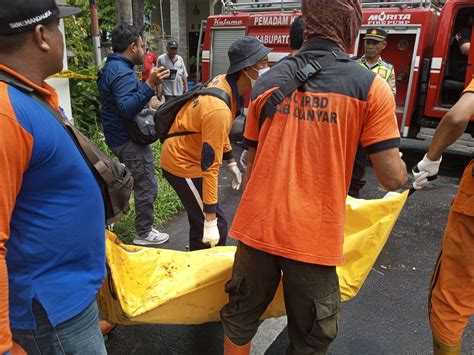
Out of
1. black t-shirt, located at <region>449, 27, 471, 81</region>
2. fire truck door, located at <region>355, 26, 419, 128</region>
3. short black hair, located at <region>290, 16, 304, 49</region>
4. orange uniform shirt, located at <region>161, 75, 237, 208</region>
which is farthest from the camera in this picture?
fire truck door, located at <region>355, 26, 419, 128</region>

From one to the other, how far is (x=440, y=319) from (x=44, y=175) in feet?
6.37

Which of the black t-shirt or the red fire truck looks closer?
the red fire truck

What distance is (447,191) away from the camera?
5555mm

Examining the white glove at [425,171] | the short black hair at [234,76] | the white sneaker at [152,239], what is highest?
the short black hair at [234,76]

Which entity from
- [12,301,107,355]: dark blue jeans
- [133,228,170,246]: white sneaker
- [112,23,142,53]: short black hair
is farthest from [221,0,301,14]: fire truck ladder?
[12,301,107,355]: dark blue jeans

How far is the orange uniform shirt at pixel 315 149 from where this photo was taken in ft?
5.14

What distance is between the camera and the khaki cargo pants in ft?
5.54

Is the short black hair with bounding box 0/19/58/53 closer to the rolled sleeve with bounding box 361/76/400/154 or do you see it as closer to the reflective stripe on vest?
the rolled sleeve with bounding box 361/76/400/154

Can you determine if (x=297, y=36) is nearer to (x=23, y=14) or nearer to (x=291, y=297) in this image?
(x=291, y=297)

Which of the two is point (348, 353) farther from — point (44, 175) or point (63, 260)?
point (44, 175)

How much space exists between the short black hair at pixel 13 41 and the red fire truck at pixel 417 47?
609cm

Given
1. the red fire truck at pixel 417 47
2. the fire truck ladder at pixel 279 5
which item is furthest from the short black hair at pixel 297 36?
the fire truck ladder at pixel 279 5

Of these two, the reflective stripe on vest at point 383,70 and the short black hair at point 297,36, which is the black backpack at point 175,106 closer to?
the short black hair at point 297,36

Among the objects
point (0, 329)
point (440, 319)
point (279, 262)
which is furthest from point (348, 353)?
point (0, 329)
